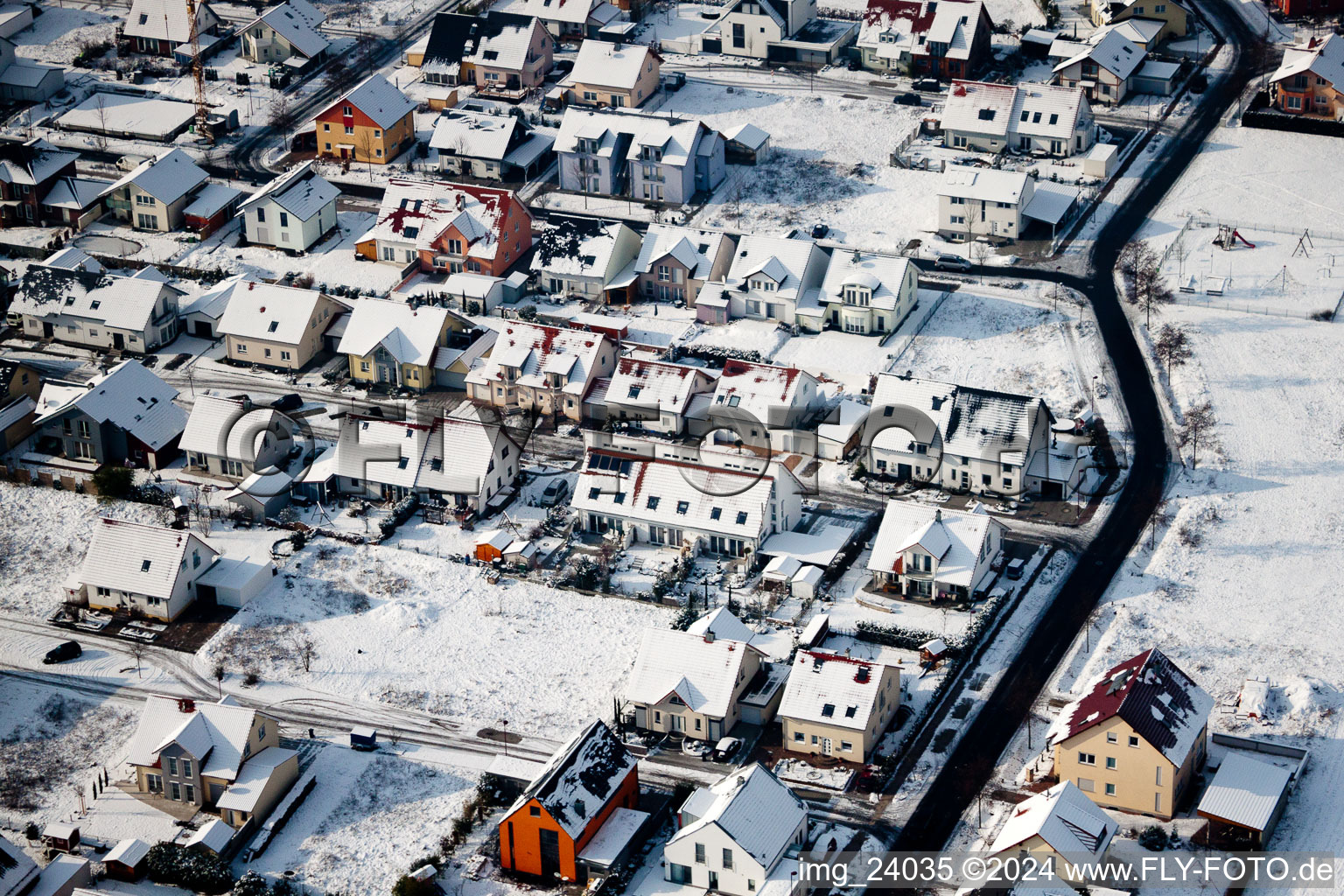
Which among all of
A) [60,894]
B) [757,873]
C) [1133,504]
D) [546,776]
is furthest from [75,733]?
[1133,504]

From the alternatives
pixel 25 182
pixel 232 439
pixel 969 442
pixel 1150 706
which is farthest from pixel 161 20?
pixel 1150 706

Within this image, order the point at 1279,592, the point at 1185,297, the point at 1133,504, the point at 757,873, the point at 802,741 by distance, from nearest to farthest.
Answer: the point at 757,873 < the point at 802,741 < the point at 1279,592 < the point at 1133,504 < the point at 1185,297

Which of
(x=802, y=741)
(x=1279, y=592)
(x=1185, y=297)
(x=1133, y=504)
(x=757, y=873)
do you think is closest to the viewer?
(x=757, y=873)

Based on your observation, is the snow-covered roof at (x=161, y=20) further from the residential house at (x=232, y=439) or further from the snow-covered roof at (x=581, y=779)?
the snow-covered roof at (x=581, y=779)

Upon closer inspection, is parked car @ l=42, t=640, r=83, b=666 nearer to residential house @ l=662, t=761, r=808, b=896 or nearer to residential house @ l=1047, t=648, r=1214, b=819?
residential house @ l=662, t=761, r=808, b=896

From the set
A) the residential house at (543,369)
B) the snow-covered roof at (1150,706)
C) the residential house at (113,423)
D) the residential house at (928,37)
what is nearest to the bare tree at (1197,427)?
the snow-covered roof at (1150,706)

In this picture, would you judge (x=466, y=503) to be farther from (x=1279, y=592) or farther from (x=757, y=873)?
(x=1279, y=592)

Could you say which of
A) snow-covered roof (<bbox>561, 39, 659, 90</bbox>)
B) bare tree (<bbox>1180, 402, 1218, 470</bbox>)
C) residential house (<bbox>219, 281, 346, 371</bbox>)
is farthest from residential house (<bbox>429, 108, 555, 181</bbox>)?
bare tree (<bbox>1180, 402, 1218, 470</bbox>)
